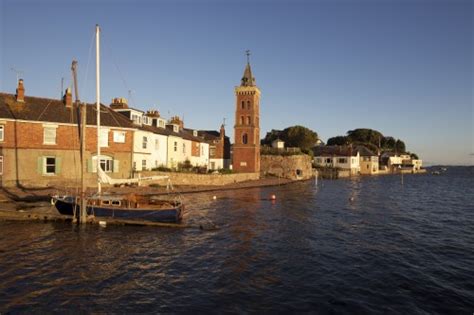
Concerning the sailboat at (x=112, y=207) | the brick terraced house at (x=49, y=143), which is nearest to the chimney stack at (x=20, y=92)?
the brick terraced house at (x=49, y=143)

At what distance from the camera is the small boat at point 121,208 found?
2580 centimetres

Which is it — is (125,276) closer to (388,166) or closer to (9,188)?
(9,188)

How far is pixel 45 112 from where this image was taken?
38.7 m

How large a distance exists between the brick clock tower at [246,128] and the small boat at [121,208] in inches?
1639

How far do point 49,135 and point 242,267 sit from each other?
3079cm

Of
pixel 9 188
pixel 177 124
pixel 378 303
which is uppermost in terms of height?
pixel 177 124

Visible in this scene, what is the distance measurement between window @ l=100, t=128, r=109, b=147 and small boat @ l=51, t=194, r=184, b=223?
14.7 m

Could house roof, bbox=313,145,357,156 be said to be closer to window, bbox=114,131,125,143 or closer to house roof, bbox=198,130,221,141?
house roof, bbox=198,130,221,141

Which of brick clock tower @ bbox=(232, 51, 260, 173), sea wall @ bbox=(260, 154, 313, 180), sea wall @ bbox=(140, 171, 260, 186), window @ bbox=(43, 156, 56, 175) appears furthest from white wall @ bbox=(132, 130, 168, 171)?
sea wall @ bbox=(260, 154, 313, 180)

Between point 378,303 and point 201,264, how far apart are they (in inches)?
348

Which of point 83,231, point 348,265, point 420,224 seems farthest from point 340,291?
point 420,224

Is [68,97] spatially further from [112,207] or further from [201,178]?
[112,207]

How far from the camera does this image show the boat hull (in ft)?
84.6

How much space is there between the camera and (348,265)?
18281mm
